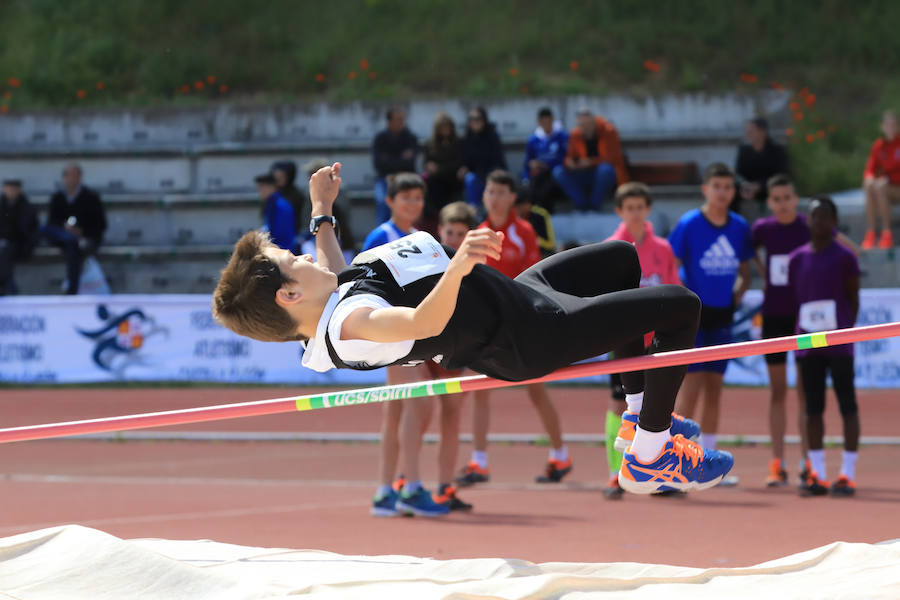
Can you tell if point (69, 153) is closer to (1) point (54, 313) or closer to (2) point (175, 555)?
(1) point (54, 313)

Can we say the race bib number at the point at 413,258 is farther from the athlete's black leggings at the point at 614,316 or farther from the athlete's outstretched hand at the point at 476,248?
the athlete's outstretched hand at the point at 476,248

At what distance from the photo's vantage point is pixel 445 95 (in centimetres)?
2058

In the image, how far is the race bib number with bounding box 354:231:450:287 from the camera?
14.5ft

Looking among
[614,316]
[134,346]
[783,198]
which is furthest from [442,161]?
[614,316]

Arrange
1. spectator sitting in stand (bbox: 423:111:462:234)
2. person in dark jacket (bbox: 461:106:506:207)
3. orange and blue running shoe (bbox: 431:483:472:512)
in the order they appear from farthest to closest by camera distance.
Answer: person in dark jacket (bbox: 461:106:506:207)
spectator sitting in stand (bbox: 423:111:462:234)
orange and blue running shoe (bbox: 431:483:472:512)

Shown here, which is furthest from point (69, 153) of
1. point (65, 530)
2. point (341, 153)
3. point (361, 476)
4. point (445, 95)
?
point (65, 530)

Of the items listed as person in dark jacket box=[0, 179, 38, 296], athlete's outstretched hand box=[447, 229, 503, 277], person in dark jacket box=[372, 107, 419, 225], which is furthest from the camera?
person in dark jacket box=[372, 107, 419, 225]

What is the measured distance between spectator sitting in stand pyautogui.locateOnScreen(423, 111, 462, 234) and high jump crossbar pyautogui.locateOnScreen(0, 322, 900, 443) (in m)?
9.30

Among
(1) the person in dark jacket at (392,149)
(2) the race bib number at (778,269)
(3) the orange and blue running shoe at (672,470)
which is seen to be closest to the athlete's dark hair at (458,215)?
(2) the race bib number at (778,269)

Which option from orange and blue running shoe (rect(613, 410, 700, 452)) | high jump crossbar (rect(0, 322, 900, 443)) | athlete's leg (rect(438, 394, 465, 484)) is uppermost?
high jump crossbar (rect(0, 322, 900, 443))

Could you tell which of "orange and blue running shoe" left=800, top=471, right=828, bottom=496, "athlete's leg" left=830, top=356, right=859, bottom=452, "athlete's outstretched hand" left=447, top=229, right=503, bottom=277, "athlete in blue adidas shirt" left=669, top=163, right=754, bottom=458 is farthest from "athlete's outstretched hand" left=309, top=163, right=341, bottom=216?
"orange and blue running shoe" left=800, top=471, right=828, bottom=496

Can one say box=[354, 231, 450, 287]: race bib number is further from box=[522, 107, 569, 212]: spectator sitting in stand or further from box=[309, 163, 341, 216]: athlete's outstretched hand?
box=[522, 107, 569, 212]: spectator sitting in stand

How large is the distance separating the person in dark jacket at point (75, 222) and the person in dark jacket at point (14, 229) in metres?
0.23

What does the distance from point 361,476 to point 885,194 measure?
8.12 m
